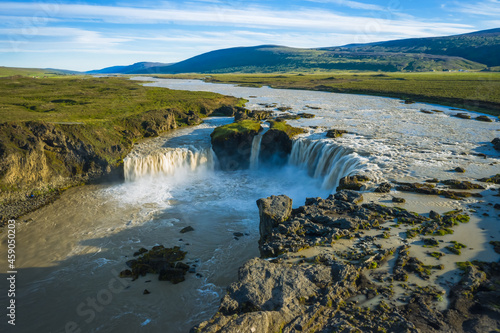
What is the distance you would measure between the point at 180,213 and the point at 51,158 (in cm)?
1716

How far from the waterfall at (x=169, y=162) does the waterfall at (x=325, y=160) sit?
11.3 metres

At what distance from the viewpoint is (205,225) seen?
81.6 ft

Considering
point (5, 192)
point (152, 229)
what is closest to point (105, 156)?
point (5, 192)

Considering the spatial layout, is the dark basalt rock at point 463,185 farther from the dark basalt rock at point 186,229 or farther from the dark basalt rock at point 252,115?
the dark basalt rock at point 252,115

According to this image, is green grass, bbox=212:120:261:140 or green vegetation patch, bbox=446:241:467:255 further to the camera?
green grass, bbox=212:120:261:140

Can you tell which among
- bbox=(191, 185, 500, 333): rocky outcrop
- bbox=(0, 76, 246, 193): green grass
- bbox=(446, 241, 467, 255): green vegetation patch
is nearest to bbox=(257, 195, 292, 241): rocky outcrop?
bbox=(191, 185, 500, 333): rocky outcrop

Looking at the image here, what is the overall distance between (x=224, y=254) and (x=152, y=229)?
289 inches

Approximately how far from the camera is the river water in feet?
51.9

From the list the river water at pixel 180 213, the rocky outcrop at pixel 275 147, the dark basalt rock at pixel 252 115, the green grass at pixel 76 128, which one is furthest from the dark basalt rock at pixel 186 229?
the dark basalt rock at pixel 252 115

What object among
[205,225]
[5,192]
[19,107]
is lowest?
[205,225]

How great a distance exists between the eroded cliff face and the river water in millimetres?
1787

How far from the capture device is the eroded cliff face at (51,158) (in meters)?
28.0

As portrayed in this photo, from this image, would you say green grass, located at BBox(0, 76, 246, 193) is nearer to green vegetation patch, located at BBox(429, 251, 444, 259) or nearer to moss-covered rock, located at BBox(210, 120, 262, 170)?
moss-covered rock, located at BBox(210, 120, 262, 170)

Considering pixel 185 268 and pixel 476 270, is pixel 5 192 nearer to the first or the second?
pixel 185 268
